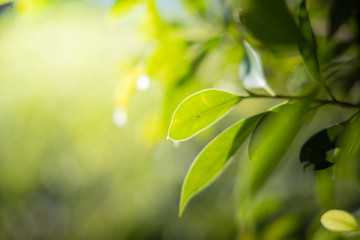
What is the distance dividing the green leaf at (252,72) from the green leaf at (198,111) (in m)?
0.06

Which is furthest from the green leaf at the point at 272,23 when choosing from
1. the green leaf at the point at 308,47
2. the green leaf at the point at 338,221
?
the green leaf at the point at 338,221

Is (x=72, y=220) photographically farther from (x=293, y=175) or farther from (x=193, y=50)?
(x=193, y=50)

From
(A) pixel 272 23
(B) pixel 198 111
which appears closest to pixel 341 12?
(A) pixel 272 23

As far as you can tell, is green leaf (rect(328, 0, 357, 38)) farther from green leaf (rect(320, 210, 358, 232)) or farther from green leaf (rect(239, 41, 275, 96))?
green leaf (rect(320, 210, 358, 232))

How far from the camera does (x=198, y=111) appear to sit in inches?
12.7

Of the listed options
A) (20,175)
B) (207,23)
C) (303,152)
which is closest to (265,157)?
(303,152)

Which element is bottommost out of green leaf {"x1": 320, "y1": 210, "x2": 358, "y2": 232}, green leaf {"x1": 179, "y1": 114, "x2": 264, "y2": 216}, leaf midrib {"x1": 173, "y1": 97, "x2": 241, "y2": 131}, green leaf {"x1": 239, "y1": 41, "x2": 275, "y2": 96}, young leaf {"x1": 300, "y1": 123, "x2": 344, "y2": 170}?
green leaf {"x1": 320, "y1": 210, "x2": 358, "y2": 232}

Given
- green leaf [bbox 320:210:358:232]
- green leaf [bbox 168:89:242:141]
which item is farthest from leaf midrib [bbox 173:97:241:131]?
green leaf [bbox 320:210:358:232]

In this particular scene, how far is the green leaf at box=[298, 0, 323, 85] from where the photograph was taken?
329 millimetres

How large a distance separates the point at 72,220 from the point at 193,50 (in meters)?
4.41

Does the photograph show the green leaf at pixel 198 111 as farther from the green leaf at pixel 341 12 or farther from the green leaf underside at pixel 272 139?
the green leaf at pixel 341 12

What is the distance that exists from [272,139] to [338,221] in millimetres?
100

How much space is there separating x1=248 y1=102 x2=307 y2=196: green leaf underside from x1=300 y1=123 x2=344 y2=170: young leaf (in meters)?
0.02

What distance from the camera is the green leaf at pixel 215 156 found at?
0.33m
